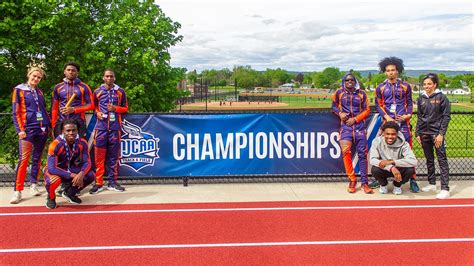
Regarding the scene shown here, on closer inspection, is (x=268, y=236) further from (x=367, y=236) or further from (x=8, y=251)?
(x=8, y=251)

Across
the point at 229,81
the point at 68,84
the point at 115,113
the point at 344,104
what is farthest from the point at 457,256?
the point at 229,81

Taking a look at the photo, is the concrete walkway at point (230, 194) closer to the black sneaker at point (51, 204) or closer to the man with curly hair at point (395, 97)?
the black sneaker at point (51, 204)

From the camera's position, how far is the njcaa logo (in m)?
7.82

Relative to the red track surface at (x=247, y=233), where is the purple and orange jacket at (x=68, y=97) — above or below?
above

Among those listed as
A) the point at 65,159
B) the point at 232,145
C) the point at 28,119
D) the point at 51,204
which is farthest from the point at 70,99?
the point at 232,145

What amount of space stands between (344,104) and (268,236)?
3075 millimetres

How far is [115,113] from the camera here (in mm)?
7270

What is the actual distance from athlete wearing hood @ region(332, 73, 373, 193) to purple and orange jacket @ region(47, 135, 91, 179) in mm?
4147

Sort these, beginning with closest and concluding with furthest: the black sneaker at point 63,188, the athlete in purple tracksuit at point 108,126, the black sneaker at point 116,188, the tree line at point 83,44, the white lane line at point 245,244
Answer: the white lane line at point 245,244
the black sneaker at point 63,188
the athlete in purple tracksuit at point 108,126
the black sneaker at point 116,188
the tree line at point 83,44

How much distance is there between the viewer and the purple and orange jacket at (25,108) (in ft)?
21.6

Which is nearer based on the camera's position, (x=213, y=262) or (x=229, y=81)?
(x=213, y=262)

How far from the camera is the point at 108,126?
725cm

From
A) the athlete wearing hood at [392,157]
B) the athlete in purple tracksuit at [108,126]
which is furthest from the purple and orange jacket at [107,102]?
the athlete wearing hood at [392,157]

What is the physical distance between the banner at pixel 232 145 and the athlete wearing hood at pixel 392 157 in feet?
2.89
